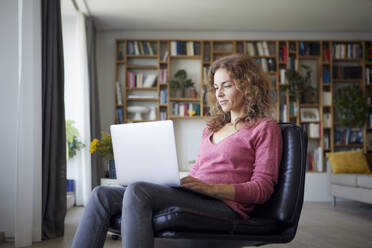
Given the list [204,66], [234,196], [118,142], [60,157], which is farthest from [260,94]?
[204,66]

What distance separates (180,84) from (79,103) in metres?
1.57

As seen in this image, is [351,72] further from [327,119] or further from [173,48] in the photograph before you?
[173,48]

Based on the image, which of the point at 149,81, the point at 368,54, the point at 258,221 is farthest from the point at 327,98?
the point at 258,221

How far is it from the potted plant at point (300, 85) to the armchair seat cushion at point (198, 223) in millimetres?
4637

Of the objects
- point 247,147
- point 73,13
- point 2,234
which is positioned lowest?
point 2,234

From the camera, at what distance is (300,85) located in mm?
5617

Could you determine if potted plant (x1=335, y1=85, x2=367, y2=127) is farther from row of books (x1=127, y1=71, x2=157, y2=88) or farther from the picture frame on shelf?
row of books (x1=127, y1=71, x2=157, y2=88)

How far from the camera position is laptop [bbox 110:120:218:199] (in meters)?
1.23

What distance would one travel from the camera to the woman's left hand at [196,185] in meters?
1.23

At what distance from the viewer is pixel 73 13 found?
4859 millimetres

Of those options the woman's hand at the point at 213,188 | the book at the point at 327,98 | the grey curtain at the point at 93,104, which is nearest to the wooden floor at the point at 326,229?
the grey curtain at the point at 93,104

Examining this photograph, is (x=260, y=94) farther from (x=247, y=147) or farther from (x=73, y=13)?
(x=73, y=13)

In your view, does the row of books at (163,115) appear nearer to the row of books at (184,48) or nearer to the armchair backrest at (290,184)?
the row of books at (184,48)

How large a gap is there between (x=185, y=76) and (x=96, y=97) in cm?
139
